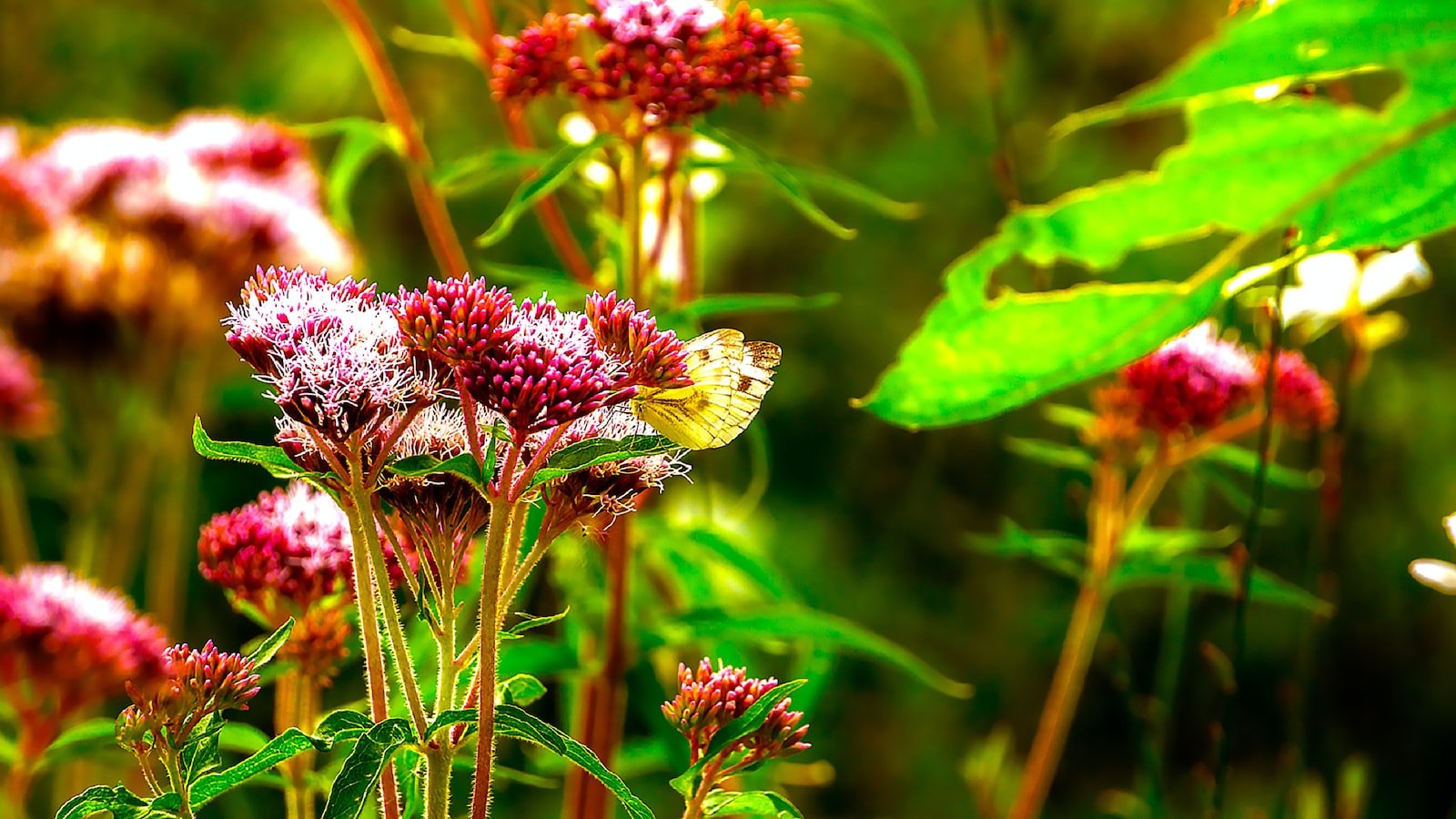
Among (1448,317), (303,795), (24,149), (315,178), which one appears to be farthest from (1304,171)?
(1448,317)

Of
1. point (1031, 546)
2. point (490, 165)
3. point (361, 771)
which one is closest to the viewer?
point (361, 771)

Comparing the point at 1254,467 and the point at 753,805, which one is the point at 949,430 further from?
the point at 753,805

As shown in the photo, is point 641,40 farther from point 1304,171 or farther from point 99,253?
point 99,253

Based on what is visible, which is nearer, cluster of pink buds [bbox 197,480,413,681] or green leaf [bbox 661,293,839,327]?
cluster of pink buds [bbox 197,480,413,681]

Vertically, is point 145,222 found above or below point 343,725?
above

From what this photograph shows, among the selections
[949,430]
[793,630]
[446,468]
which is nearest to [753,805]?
[446,468]

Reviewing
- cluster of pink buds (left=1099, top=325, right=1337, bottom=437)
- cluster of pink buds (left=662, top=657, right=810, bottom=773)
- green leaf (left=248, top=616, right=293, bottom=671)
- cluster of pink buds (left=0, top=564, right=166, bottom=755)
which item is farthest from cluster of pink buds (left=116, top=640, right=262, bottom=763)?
cluster of pink buds (left=1099, top=325, right=1337, bottom=437)

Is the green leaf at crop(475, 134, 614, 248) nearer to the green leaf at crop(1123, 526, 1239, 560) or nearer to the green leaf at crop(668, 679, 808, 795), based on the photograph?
the green leaf at crop(668, 679, 808, 795)
